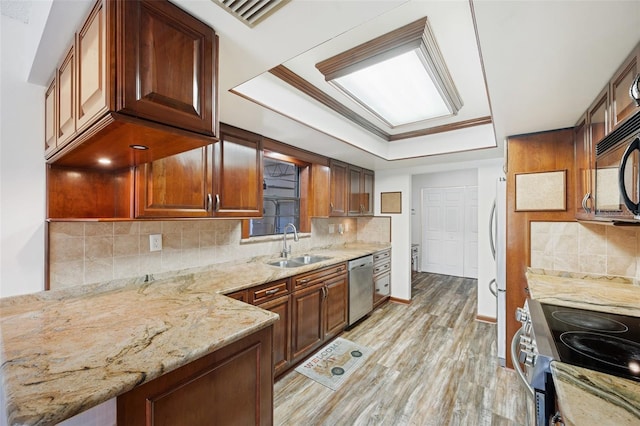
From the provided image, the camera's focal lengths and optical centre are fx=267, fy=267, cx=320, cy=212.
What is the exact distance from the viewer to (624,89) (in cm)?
117

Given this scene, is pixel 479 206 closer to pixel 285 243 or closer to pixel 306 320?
pixel 285 243

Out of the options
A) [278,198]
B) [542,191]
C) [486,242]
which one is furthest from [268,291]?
[486,242]

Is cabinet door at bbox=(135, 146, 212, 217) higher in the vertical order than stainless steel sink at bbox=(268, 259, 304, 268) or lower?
higher

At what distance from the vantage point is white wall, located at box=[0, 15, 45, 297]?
1406mm

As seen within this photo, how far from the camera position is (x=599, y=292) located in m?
1.72

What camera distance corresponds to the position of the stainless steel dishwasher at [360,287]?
3.18 m

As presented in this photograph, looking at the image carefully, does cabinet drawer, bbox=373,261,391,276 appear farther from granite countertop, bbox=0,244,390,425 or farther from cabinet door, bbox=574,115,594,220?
granite countertop, bbox=0,244,390,425

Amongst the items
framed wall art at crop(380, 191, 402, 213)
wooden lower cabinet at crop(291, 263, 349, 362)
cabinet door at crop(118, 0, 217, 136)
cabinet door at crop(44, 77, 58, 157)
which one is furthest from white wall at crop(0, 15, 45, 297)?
framed wall art at crop(380, 191, 402, 213)

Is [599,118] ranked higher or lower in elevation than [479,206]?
higher

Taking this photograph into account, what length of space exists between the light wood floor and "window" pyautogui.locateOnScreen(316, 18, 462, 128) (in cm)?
233

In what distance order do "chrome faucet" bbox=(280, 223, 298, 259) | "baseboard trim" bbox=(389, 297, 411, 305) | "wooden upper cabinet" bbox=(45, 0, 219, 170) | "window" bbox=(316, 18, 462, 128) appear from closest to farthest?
"wooden upper cabinet" bbox=(45, 0, 219, 170) < "window" bbox=(316, 18, 462, 128) < "chrome faucet" bbox=(280, 223, 298, 259) < "baseboard trim" bbox=(389, 297, 411, 305)

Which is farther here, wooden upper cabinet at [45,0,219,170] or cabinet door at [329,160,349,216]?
cabinet door at [329,160,349,216]

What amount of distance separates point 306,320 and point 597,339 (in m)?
1.97

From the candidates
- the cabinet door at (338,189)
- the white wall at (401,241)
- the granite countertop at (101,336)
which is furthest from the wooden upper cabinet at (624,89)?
the white wall at (401,241)
